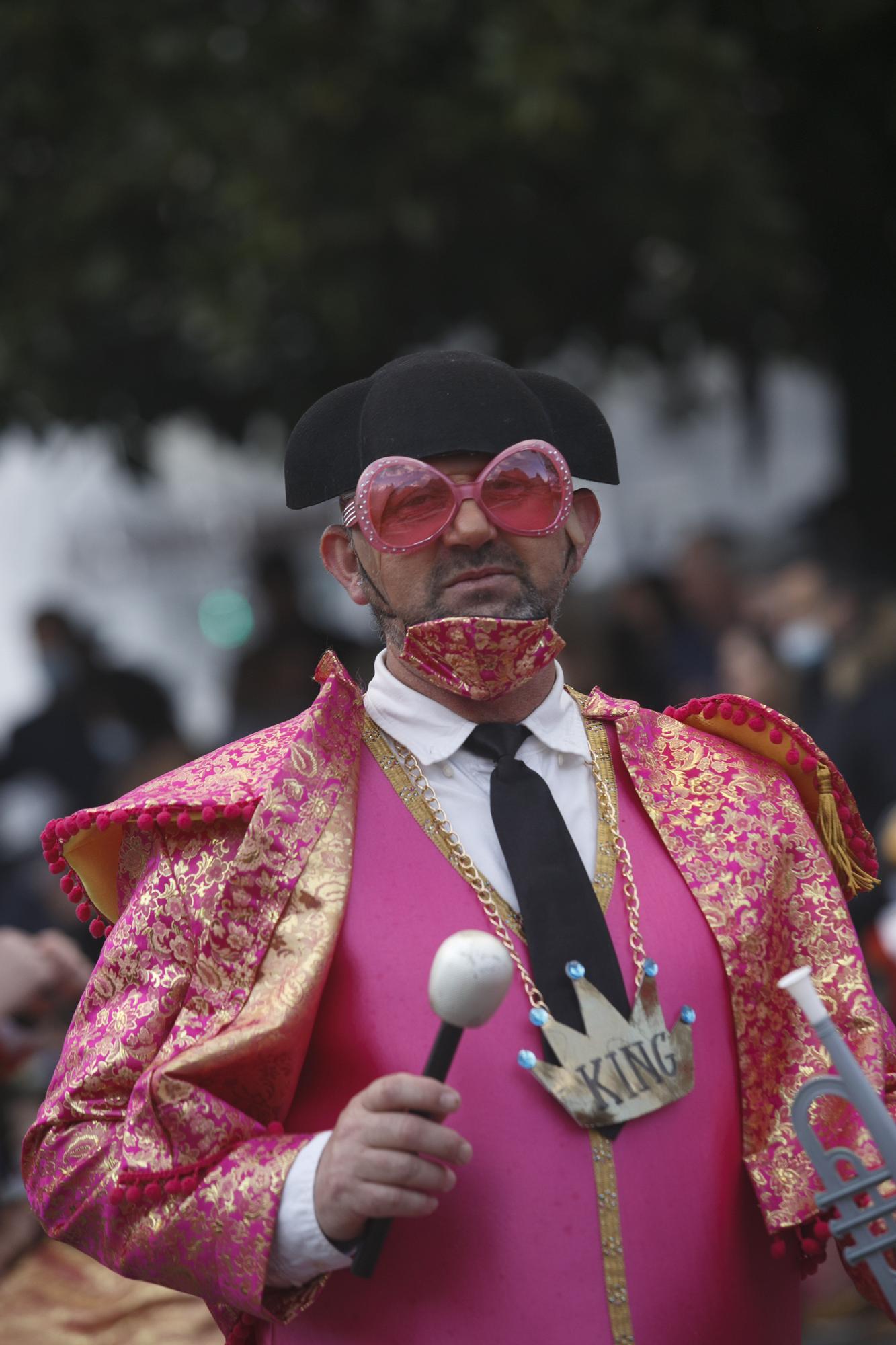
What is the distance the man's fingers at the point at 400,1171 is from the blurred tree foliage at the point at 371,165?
4400 mm

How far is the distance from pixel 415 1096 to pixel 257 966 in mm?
351

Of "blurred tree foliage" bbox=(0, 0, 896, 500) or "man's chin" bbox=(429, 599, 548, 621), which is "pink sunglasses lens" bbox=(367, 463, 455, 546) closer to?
"man's chin" bbox=(429, 599, 548, 621)

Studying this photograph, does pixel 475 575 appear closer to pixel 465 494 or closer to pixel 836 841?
pixel 465 494

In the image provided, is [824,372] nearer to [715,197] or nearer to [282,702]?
[715,197]

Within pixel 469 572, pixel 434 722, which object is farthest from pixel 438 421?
pixel 434 722

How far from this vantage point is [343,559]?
94.5 inches

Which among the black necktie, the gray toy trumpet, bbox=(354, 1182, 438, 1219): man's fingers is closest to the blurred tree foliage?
the black necktie

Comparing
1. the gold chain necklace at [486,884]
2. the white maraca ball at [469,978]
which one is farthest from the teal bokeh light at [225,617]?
the white maraca ball at [469,978]

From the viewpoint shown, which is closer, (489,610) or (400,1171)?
(400,1171)

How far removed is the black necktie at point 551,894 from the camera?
2111 millimetres

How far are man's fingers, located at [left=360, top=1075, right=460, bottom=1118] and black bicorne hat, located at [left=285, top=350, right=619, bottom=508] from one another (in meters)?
0.85

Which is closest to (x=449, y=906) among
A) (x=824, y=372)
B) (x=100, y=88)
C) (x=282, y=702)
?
(x=282, y=702)

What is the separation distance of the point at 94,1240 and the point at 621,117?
4.96m

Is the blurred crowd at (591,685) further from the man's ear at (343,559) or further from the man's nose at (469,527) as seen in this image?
the man's nose at (469,527)
